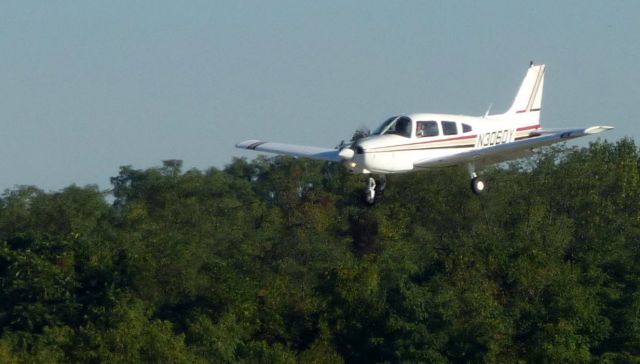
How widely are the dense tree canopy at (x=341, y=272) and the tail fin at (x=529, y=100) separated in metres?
6.28

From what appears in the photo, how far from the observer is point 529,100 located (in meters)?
45.1

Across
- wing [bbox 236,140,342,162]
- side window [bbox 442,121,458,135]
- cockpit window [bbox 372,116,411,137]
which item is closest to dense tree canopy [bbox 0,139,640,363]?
wing [bbox 236,140,342,162]

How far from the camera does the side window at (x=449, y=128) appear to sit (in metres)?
39.6

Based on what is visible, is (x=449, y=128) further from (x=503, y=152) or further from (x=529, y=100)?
(x=529, y=100)

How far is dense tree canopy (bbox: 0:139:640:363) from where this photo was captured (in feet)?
170

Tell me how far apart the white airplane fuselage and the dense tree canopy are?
775 centimetres

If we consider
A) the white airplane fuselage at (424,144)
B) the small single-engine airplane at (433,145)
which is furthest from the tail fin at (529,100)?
the white airplane fuselage at (424,144)

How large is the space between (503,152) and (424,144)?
2024 mm

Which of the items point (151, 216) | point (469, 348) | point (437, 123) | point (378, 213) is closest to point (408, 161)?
point (437, 123)

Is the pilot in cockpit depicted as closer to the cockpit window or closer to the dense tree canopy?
the cockpit window

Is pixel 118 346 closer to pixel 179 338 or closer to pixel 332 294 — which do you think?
pixel 179 338

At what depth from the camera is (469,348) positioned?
50750mm

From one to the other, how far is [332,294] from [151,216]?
30682 millimetres

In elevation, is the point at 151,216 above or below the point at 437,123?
below
